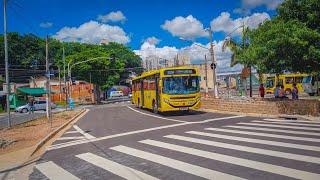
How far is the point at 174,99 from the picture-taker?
19656 mm

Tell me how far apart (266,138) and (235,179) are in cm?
460

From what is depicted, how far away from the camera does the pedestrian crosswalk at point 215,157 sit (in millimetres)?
6297

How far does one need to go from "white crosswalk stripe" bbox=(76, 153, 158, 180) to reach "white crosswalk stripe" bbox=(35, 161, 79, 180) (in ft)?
2.64

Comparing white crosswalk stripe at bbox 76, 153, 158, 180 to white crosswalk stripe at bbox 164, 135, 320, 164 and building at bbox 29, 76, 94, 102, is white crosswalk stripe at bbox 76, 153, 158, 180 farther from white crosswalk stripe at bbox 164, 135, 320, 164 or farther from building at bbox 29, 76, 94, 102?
building at bbox 29, 76, 94, 102

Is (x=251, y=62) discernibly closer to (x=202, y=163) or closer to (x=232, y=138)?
(x=232, y=138)

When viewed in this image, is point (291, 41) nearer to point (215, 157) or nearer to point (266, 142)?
point (266, 142)

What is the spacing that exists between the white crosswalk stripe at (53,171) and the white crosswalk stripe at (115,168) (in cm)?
80

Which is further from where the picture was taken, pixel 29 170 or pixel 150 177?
pixel 29 170

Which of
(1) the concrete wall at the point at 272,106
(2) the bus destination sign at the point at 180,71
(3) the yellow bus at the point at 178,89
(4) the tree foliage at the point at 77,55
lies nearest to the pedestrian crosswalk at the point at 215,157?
(1) the concrete wall at the point at 272,106

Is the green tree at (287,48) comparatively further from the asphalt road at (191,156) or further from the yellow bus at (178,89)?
the asphalt road at (191,156)

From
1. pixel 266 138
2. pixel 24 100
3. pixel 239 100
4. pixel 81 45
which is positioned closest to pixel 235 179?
pixel 266 138

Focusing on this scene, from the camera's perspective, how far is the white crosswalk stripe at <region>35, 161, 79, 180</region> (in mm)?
6769

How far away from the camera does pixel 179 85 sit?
1989 centimetres

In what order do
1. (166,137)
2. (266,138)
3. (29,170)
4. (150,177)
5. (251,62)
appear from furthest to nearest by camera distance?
(251,62)
(166,137)
(266,138)
(29,170)
(150,177)
